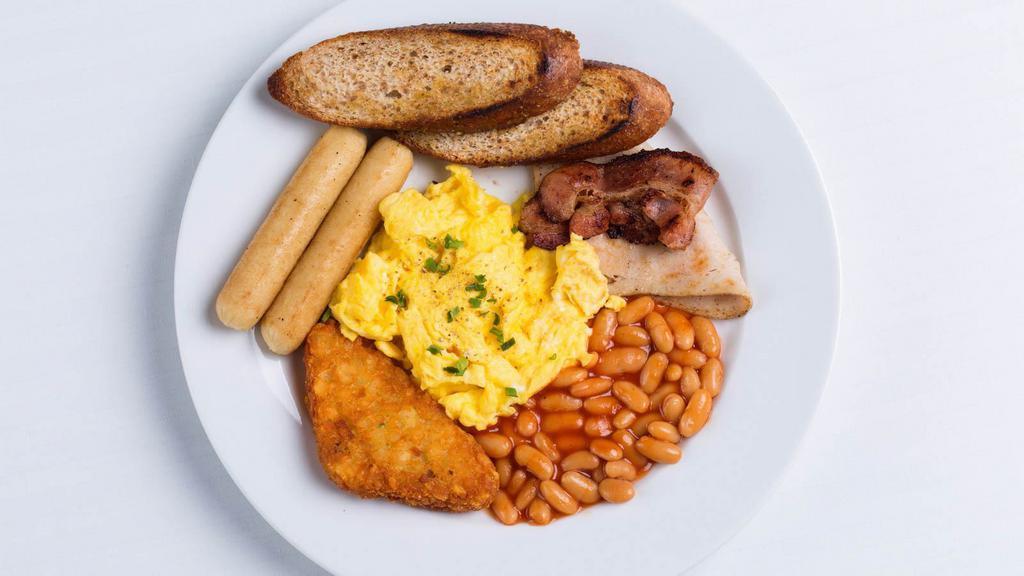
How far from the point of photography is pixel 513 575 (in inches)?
139

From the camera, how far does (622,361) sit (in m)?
3.67

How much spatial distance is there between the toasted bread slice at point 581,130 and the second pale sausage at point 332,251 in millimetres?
201

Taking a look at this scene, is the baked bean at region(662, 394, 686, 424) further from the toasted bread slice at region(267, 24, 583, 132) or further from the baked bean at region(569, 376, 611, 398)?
the toasted bread slice at region(267, 24, 583, 132)

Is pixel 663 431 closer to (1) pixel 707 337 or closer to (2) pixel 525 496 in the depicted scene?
(1) pixel 707 337

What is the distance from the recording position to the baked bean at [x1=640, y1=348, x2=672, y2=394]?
144 inches

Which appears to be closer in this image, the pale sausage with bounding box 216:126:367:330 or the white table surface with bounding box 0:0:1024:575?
the pale sausage with bounding box 216:126:367:330

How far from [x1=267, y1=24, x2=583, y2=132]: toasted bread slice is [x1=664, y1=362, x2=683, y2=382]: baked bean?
4.36 feet

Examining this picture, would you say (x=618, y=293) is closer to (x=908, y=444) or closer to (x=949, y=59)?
(x=908, y=444)

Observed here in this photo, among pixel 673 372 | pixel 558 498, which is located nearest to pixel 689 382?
pixel 673 372

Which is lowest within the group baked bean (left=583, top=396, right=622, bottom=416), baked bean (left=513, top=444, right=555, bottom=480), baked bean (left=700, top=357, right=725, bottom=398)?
baked bean (left=513, top=444, right=555, bottom=480)

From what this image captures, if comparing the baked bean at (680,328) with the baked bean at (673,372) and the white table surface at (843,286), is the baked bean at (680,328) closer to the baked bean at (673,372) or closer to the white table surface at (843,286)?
the baked bean at (673,372)

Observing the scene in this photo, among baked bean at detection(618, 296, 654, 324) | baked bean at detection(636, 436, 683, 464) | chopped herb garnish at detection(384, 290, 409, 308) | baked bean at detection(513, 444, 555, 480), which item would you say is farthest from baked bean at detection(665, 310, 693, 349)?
chopped herb garnish at detection(384, 290, 409, 308)

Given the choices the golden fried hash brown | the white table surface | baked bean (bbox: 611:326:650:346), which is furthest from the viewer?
the white table surface

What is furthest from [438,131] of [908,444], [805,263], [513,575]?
[908,444]
